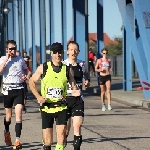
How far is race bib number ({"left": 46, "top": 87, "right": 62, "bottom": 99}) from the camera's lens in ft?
26.7

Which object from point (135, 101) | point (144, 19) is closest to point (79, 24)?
point (144, 19)

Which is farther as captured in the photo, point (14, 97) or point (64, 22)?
point (64, 22)

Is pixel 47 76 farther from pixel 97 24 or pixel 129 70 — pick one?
pixel 97 24

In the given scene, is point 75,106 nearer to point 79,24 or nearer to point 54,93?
point 54,93

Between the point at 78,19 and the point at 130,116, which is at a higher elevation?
the point at 78,19

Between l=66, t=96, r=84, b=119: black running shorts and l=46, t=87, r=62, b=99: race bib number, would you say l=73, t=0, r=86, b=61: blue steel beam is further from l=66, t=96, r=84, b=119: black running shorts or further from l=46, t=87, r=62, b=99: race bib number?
l=46, t=87, r=62, b=99: race bib number

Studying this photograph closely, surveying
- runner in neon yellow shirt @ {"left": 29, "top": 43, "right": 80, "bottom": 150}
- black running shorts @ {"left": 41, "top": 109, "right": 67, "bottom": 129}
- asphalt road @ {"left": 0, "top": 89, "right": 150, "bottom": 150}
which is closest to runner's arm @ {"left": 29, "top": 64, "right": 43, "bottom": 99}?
runner in neon yellow shirt @ {"left": 29, "top": 43, "right": 80, "bottom": 150}

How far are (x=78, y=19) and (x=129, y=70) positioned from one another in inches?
259

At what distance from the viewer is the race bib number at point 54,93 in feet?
26.7

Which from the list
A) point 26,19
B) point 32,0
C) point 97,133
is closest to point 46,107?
point 97,133

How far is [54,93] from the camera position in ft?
26.7

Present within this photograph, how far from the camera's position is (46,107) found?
823 centimetres

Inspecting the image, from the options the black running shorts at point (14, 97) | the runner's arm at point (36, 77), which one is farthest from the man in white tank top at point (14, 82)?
the runner's arm at point (36, 77)

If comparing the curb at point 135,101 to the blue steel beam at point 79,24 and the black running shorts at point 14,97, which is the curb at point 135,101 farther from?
the black running shorts at point 14,97
